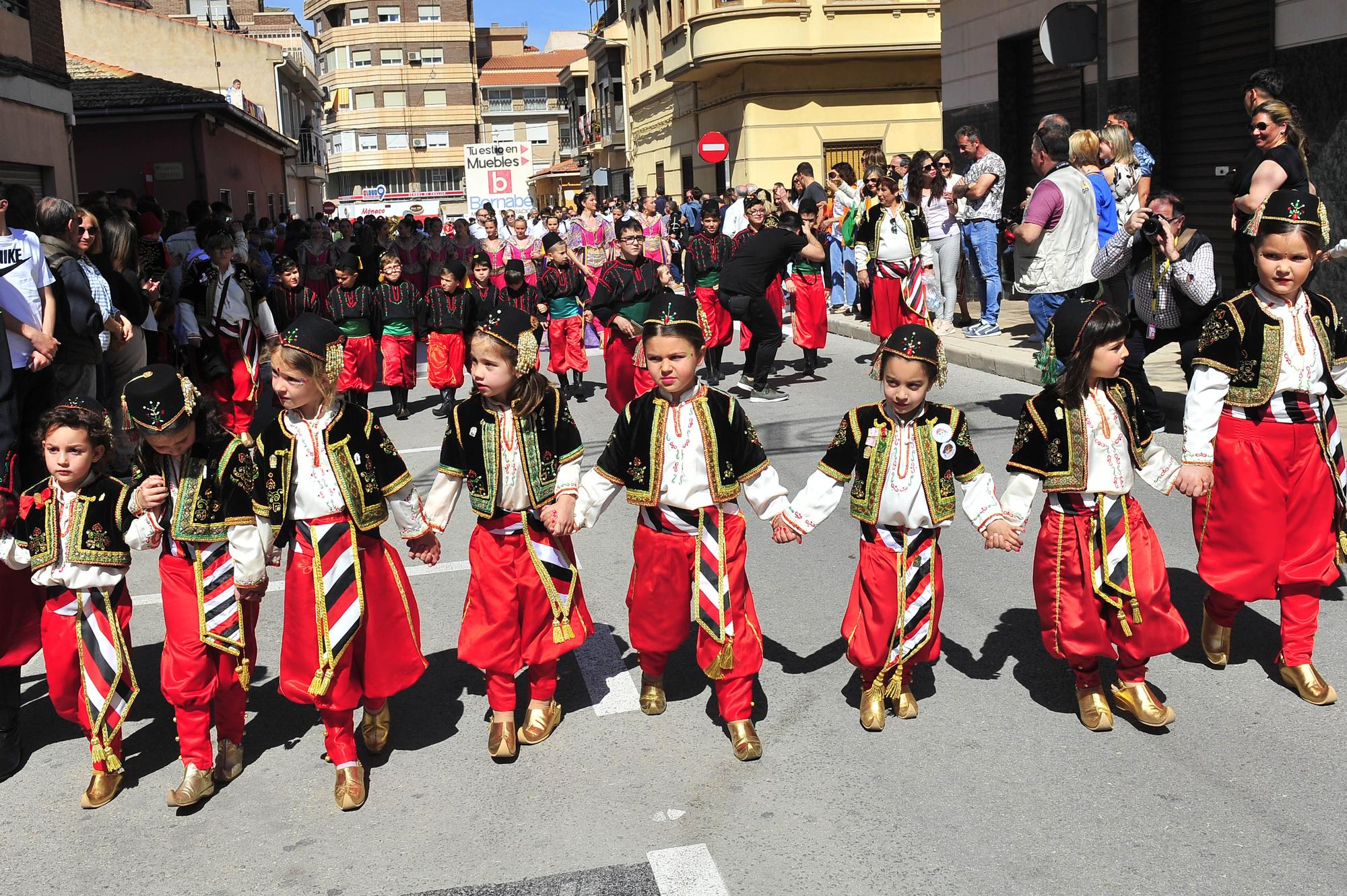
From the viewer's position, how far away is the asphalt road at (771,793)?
385 cm

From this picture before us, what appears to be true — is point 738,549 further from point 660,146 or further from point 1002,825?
point 660,146

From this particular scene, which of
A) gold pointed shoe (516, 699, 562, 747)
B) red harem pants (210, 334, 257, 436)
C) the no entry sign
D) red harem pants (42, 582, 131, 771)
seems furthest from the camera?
the no entry sign

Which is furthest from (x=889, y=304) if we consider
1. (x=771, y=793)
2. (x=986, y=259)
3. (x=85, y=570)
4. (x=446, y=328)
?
(x=85, y=570)

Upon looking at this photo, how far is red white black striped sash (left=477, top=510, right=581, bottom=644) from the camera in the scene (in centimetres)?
482

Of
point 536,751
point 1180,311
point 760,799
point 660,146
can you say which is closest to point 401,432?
point 1180,311

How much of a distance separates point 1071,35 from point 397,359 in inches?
274

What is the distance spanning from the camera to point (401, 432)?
12055 millimetres

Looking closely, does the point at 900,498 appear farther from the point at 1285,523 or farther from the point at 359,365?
the point at 359,365

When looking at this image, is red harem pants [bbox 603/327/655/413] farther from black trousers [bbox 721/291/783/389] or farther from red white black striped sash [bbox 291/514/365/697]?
red white black striped sash [bbox 291/514/365/697]

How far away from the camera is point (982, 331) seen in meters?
14.3

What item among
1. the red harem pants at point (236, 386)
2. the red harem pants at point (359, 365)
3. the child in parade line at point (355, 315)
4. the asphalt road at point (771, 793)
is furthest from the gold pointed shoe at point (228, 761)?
the child in parade line at point (355, 315)

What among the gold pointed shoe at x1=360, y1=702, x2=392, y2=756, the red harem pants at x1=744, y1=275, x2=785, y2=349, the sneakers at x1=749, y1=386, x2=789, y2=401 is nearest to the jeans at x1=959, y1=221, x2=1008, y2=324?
the red harem pants at x1=744, y1=275, x2=785, y2=349

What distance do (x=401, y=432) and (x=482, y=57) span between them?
96.9 meters

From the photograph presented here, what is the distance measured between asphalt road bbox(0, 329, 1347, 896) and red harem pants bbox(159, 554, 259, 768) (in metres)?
0.26
